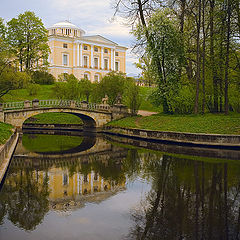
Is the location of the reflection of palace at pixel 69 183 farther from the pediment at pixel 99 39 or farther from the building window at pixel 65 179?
the pediment at pixel 99 39

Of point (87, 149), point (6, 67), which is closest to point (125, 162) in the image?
point (87, 149)

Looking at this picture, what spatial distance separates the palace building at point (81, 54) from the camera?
223 ft

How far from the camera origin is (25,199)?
1049cm

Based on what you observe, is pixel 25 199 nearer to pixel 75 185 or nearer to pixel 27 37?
pixel 75 185

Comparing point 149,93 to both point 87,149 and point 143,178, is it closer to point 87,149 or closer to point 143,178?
point 87,149

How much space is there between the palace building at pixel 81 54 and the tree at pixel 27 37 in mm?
19684

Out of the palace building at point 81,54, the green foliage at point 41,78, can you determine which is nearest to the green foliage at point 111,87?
the green foliage at point 41,78

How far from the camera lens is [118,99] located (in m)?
34.6

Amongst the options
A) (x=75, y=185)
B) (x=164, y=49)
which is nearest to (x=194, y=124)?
(x=164, y=49)

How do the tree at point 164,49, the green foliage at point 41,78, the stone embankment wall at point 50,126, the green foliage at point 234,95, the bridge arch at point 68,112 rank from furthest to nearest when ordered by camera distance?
the green foliage at point 41,78
the stone embankment wall at point 50,126
the bridge arch at point 68,112
the tree at point 164,49
the green foliage at point 234,95

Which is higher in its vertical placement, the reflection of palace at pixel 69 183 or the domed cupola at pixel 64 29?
the domed cupola at pixel 64 29

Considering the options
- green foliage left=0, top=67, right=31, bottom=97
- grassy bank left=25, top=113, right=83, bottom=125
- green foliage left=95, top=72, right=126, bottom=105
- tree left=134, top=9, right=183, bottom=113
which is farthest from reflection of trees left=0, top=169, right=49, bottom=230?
green foliage left=95, top=72, right=126, bottom=105

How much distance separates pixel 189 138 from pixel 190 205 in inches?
546

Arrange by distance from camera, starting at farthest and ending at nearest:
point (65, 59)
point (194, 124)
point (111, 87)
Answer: point (65, 59), point (111, 87), point (194, 124)
